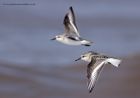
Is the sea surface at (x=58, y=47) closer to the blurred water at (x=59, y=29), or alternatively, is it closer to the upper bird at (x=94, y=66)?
the blurred water at (x=59, y=29)

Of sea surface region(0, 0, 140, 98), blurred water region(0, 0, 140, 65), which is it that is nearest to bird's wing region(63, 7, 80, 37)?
sea surface region(0, 0, 140, 98)

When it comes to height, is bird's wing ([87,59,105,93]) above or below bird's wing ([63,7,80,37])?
below

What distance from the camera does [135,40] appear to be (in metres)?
8.95

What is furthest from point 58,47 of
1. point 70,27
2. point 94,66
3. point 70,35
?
point 94,66

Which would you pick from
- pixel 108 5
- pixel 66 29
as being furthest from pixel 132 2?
pixel 66 29

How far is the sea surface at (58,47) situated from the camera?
8016 mm

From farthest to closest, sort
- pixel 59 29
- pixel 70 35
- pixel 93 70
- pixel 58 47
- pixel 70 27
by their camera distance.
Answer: pixel 59 29 → pixel 58 47 → pixel 70 27 → pixel 70 35 → pixel 93 70

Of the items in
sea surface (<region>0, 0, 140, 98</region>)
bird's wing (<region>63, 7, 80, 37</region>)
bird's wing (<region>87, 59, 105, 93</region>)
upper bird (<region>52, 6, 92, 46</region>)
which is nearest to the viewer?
bird's wing (<region>87, 59, 105, 93</region>)

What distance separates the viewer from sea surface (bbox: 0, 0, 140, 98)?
26.3 ft

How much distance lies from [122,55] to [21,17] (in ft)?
5.32

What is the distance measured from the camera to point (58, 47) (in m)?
8.74

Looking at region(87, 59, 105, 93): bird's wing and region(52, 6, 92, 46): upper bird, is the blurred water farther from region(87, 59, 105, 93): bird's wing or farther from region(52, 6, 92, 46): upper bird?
region(87, 59, 105, 93): bird's wing

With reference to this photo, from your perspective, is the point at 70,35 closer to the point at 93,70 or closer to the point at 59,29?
the point at 93,70

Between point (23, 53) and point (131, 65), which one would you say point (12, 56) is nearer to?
point (23, 53)
